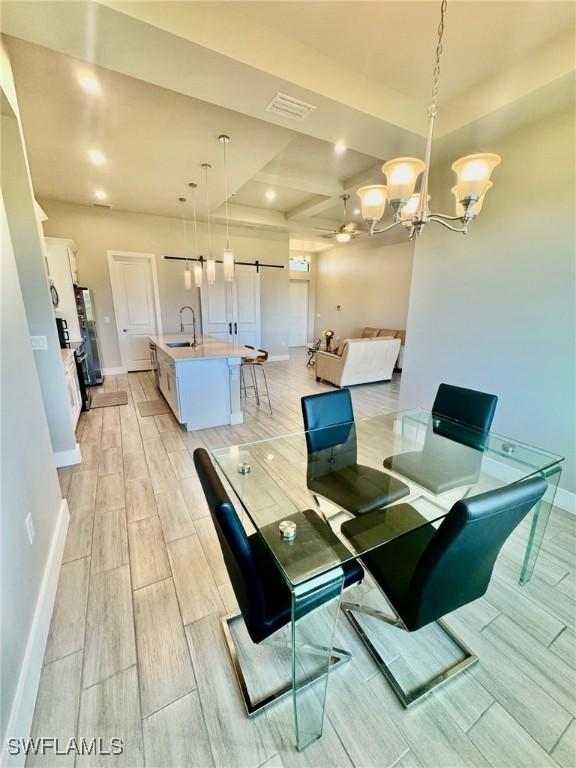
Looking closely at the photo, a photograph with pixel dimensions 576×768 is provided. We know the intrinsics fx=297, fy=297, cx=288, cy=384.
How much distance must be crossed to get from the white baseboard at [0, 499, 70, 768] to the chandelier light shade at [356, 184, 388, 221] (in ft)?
8.35

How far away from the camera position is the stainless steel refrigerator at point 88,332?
494 cm

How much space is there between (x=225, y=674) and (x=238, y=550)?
803mm

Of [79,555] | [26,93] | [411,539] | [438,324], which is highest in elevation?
[26,93]

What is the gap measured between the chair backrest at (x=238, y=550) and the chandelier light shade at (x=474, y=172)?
5.78 feet

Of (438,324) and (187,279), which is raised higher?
(187,279)

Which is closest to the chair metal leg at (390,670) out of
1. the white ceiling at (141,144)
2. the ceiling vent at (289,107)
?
the ceiling vent at (289,107)

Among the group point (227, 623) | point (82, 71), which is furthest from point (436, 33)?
point (227, 623)

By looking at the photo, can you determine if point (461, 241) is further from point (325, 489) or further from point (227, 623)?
point (227, 623)

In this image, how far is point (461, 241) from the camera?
279 cm

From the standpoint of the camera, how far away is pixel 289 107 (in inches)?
85.7

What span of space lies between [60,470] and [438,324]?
156 inches

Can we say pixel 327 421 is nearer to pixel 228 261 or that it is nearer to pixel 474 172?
pixel 474 172

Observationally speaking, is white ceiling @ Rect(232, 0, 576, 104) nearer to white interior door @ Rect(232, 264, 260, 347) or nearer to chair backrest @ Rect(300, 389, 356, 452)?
chair backrest @ Rect(300, 389, 356, 452)

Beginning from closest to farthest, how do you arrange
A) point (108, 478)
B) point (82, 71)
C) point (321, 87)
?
point (321, 87), point (82, 71), point (108, 478)
